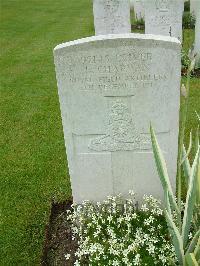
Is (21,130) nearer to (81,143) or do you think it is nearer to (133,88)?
(81,143)

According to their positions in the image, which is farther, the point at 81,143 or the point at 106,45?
the point at 81,143

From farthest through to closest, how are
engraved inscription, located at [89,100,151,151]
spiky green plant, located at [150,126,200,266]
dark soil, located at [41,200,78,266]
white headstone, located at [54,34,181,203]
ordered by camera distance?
1. dark soil, located at [41,200,78,266]
2. engraved inscription, located at [89,100,151,151]
3. white headstone, located at [54,34,181,203]
4. spiky green plant, located at [150,126,200,266]

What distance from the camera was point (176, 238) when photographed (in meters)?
2.91

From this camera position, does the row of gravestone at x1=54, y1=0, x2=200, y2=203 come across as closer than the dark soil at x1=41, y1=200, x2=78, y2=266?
Yes

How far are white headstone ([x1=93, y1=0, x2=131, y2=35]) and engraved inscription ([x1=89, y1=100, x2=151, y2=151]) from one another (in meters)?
5.26

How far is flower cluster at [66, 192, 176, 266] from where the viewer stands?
3314 mm

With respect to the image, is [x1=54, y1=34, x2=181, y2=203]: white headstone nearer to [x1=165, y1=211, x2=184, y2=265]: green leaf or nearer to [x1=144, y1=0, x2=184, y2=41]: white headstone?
[x1=165, y1=211, x2=184, y2=265]: green leaf

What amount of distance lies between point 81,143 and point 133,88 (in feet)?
2.14

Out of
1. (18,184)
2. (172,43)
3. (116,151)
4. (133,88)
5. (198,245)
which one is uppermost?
(172,43)

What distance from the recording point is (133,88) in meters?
3.35

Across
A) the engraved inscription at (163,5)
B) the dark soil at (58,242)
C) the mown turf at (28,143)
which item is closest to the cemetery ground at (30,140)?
the mown turf at (28,143)

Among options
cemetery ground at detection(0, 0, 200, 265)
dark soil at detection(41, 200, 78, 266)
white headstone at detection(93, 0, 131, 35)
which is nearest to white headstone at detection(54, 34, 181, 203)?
dark soil at detection(41, 200, 78, 266)


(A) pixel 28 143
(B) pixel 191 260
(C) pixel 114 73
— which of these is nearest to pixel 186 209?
(B) pixel 191 260

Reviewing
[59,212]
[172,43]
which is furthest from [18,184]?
[172,43]
